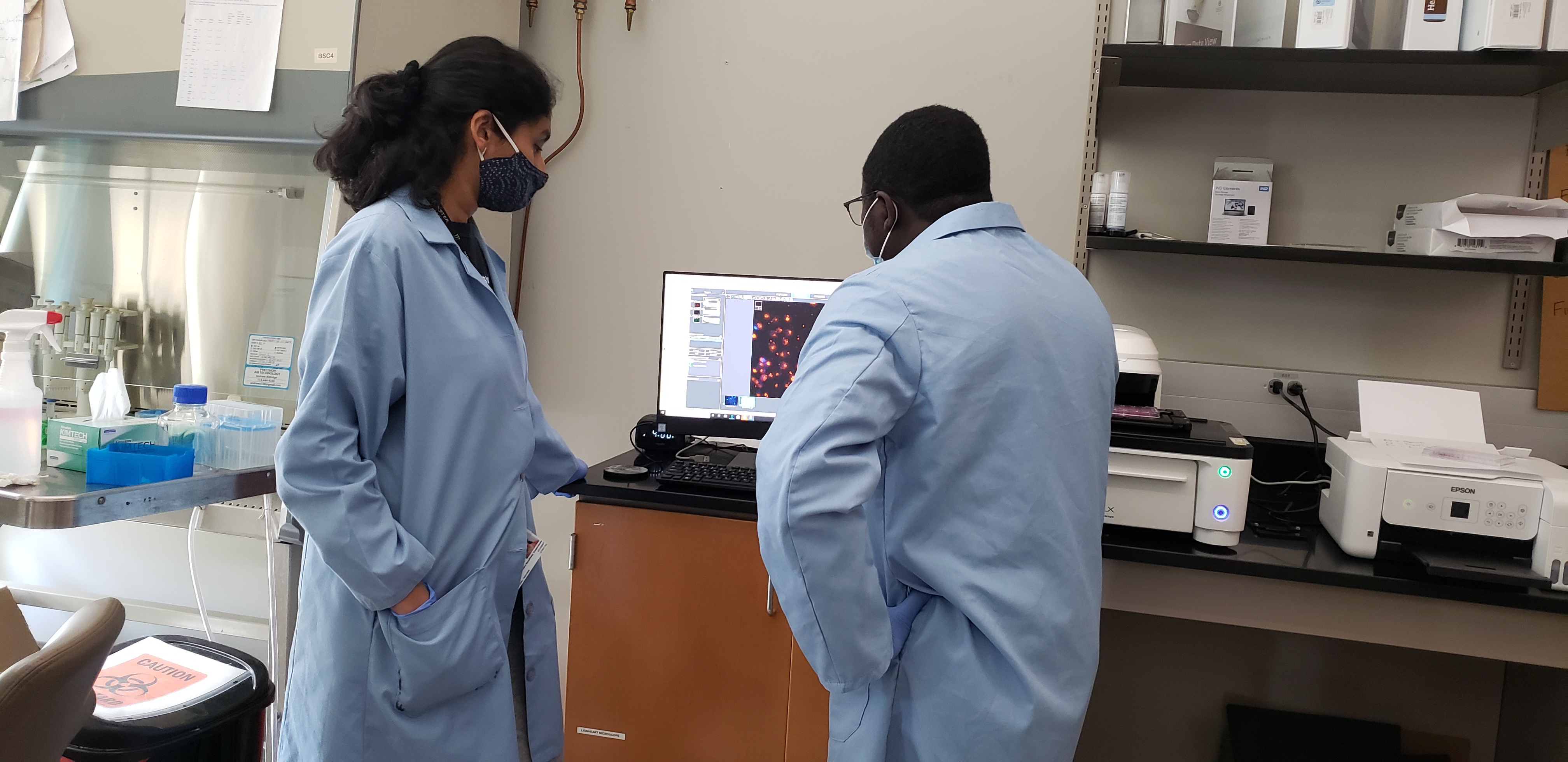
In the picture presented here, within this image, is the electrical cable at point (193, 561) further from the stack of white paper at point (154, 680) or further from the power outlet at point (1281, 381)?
the power outlet at point (1281, 381)

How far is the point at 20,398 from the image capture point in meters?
1.43

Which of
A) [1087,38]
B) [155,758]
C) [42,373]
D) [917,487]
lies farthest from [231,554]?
[1087,38]

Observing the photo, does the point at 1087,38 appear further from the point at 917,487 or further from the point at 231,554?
the point at 231,554

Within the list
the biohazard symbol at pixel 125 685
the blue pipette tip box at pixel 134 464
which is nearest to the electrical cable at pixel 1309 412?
the blue pipette tip box at pixel 134 464

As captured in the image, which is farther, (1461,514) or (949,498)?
(1461,514)

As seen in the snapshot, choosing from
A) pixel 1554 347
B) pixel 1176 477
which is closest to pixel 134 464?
pixel 1176 477

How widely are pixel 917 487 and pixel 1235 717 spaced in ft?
5.30

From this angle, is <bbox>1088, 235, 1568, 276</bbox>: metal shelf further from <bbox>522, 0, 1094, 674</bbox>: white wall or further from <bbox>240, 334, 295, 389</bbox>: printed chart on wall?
<bbox>240, 334, 295, 389</bbox>: printed chart on wall

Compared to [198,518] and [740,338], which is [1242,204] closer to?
[740,338]

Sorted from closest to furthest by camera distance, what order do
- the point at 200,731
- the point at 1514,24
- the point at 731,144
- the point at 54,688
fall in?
the point at 54,688, the point at 200,731, the point at 1514,24, the point at 731,144

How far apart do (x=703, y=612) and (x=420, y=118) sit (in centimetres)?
107

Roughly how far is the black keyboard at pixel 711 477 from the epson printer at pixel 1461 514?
1116 millimetres

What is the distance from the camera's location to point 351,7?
188 cm

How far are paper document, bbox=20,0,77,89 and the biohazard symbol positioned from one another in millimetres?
1440
